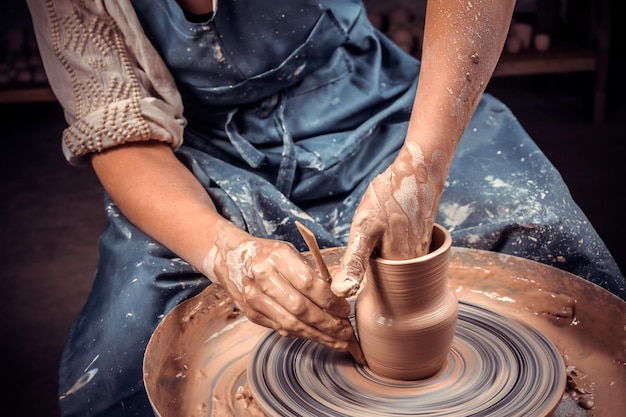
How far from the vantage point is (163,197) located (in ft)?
4.74

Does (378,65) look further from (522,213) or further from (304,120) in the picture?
(522,213)

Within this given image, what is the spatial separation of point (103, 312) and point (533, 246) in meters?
0.82

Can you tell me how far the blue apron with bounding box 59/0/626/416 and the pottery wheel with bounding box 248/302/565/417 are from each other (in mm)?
275

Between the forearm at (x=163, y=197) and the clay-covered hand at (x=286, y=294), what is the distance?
0.31 ft

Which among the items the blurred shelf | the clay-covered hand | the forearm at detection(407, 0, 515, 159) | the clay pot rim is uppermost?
the forearm at detection(407, 0, 515, 159)

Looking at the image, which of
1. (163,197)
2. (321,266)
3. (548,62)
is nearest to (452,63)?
(321,266)

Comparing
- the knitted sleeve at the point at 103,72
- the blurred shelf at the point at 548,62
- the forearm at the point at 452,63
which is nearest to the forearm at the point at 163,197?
the knitted sleeve at the point at 103,72

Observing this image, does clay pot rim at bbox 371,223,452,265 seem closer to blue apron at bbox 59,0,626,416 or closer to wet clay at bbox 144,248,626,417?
wet clay at bbox 144,248,626,417

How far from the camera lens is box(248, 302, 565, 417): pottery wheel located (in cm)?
111

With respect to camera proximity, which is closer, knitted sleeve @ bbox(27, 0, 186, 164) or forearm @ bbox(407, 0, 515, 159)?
forearm @ bbox(407, 0, 515, 159)

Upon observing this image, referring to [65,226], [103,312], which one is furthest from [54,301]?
[103,312]

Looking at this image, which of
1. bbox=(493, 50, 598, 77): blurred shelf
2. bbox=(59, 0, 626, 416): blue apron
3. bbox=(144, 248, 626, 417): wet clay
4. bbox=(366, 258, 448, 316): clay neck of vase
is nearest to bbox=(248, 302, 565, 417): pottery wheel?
bbox=(144, 248, 626, 417): wet clay

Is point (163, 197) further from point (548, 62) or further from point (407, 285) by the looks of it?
point (548, 62)

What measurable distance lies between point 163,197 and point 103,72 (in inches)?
12.2
